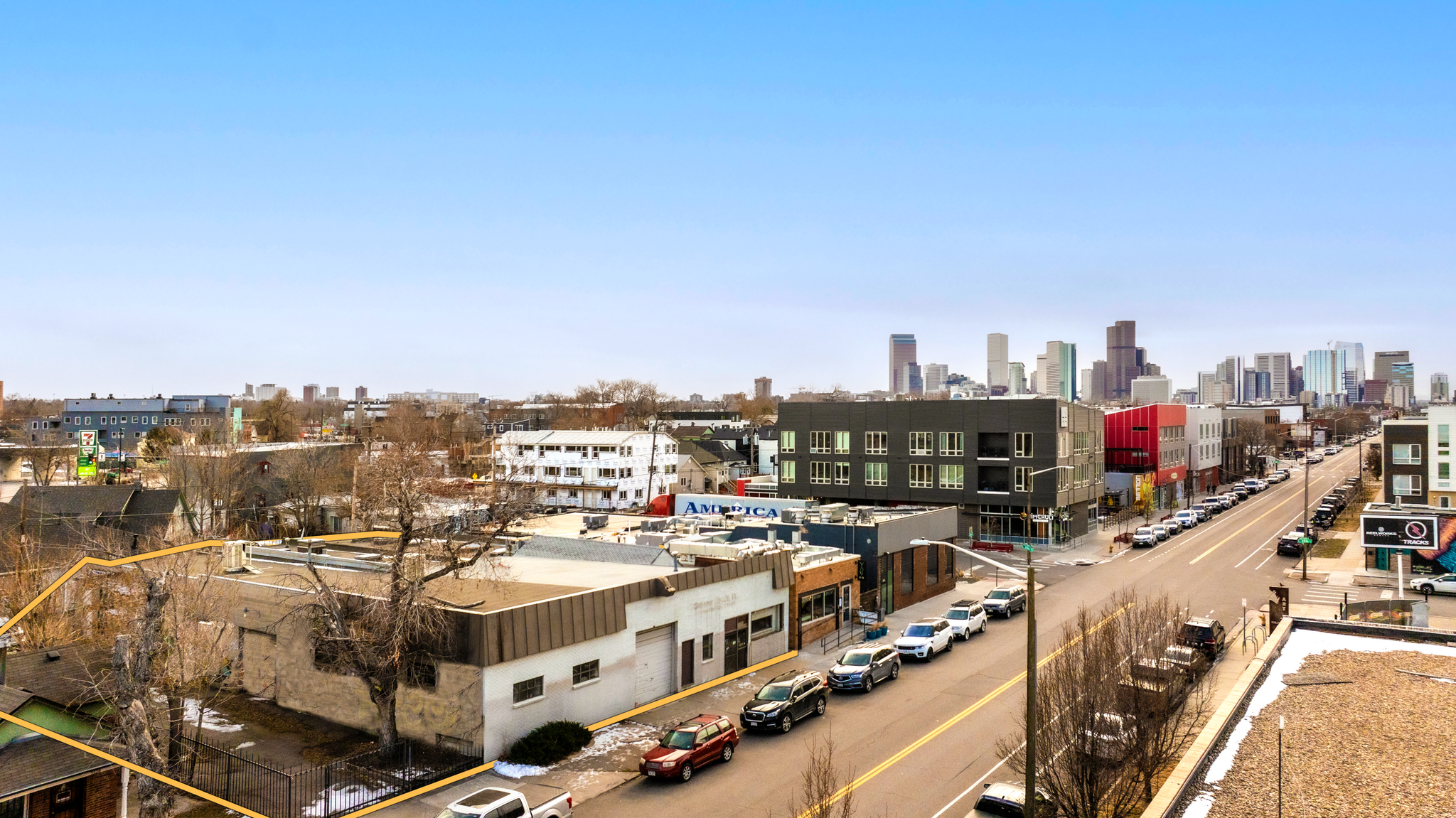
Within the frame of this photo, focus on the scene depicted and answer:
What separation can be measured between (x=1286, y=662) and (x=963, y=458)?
133 feet

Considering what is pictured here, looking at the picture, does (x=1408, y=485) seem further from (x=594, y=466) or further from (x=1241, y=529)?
(x=594, y=466)

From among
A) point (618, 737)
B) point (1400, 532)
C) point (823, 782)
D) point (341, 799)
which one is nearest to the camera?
point (823, 782)

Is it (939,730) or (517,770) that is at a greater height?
(517,770)

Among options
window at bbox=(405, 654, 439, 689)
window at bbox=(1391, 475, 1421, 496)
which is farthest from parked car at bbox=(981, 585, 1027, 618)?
window at bbox=(1391, 475, 1421, 496)

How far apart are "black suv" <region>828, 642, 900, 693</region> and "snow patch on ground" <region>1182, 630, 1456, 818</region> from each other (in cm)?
1119

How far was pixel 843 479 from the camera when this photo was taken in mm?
79375

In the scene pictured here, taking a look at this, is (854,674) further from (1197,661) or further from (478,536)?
(478,536)

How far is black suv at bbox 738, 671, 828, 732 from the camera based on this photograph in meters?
27.2

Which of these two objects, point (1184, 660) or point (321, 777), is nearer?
point (321, 777)

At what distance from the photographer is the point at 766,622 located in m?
36.4

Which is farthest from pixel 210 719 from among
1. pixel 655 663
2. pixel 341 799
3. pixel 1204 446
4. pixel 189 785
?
pixel 1204 446

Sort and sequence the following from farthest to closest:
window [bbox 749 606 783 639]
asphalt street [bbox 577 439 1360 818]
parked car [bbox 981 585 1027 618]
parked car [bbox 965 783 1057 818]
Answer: parked car [bbox 981 585 1027 618] < window [bbox 749 606 783 639] < asphalt street [bbox 577 439 1360 818] < parked car [bbox 965 783 1057 818]

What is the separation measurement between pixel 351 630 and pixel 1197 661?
24.2 metres

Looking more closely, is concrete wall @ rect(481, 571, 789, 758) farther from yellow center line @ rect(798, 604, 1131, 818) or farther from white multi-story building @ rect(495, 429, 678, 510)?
white multi-story building @ rect(495, 429, 678, 510)
